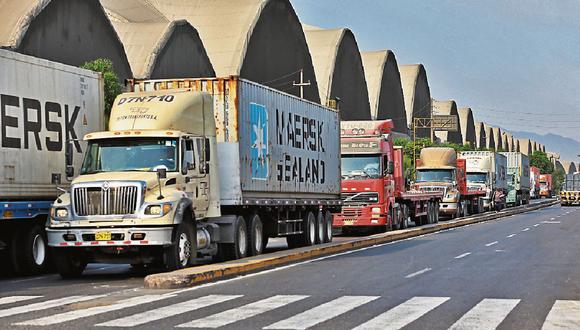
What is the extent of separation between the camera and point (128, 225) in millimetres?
18297

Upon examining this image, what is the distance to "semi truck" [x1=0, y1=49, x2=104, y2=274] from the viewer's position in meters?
19.4

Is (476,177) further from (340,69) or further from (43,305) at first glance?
(43,305)

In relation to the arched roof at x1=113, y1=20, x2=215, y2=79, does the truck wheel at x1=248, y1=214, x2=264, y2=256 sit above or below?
below

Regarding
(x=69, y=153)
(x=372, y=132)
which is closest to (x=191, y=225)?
(x=69, y=153)

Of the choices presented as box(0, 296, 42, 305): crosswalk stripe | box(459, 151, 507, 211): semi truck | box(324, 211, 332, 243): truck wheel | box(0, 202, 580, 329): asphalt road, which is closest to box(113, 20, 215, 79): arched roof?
box(459, 151, 507, 211): semi truck

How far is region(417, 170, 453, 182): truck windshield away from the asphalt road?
2940cm

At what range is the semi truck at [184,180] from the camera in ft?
60.6

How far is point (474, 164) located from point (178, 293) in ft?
165

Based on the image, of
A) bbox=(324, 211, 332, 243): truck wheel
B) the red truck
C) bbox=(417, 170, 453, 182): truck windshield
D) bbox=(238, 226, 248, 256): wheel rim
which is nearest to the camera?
bbox=(238, 226, 248, 256): wheel rim

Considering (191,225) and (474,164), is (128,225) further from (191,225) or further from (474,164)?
(474,164)

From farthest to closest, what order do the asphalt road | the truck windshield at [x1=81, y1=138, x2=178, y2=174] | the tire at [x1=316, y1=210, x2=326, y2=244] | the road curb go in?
the tire at [x1=316, y1=210, x2=326, y2=244], the truck windshield at [x1=81, y1=138, x2=178, y2=174], the road curb, the asphalt road

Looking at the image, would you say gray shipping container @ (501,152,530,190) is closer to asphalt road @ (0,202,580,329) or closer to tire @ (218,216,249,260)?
asphalt road @ (0,202,580,329)

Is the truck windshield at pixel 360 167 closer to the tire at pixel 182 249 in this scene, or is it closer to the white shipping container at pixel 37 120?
the white shipping container at pixel 37 120

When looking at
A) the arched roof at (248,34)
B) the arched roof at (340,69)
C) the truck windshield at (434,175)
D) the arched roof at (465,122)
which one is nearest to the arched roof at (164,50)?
the arched roof at (248,34)
